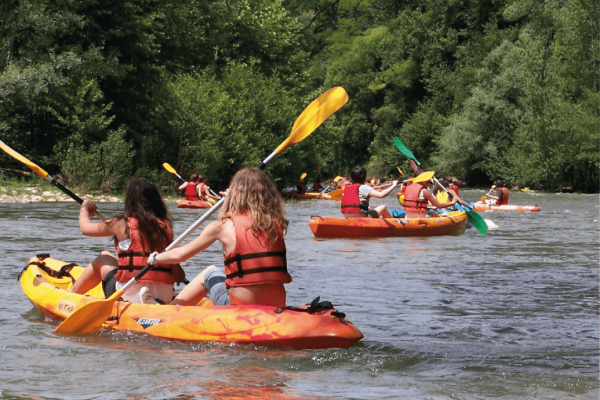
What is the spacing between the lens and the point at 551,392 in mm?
4242

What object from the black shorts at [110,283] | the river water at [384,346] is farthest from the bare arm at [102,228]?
the river water at [384,346]

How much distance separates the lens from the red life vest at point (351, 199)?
12.5 metres

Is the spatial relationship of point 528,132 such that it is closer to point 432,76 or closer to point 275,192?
point 432,76

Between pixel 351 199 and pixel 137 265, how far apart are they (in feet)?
24.1

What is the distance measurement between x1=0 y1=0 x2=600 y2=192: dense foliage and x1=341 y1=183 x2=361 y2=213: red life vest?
3144 mm

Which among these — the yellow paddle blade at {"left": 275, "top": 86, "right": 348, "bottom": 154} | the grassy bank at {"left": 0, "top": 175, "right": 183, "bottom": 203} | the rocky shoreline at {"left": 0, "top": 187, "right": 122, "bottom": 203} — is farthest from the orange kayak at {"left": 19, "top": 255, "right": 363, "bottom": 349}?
the grassy bank at {"left": 0, "top": 175, "right": 183, "bottom": 203}

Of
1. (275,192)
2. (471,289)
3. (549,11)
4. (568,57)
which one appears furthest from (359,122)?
(275,192)

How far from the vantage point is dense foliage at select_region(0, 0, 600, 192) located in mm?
21312

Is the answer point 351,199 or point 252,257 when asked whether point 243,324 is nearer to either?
point 252,257

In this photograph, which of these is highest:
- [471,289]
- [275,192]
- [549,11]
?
[549,11]

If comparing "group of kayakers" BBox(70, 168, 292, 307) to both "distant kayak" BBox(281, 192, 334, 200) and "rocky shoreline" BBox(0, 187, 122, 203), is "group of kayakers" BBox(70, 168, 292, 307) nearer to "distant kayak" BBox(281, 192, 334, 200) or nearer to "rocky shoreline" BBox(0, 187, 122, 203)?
"rocky shoreline" BBox(0, 187, 122, 203)

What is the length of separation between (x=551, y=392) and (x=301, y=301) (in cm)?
316

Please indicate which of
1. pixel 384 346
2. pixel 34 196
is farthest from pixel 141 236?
pixel 34 196

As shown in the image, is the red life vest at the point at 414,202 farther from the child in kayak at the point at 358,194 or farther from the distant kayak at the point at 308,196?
the distant kayak at the point at 308,196
